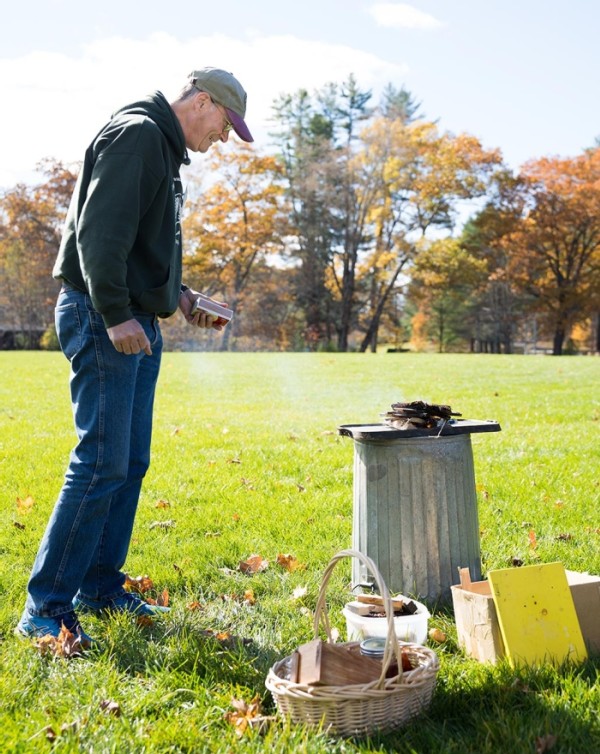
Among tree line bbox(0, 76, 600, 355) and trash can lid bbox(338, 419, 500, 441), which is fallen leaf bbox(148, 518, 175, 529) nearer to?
trash can lid bbox(338, 419, 500, 441)

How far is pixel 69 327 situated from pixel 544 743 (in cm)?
216

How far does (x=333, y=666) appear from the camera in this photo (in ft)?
8.74

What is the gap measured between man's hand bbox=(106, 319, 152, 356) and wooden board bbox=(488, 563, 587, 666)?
1536mm

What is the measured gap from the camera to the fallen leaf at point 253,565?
4.21 meters

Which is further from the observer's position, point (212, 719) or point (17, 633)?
point (17, 633)

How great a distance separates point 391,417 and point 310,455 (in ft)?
11.5

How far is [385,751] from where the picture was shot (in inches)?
94.8

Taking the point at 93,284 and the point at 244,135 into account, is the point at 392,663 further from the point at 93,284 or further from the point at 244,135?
the point at 244,135

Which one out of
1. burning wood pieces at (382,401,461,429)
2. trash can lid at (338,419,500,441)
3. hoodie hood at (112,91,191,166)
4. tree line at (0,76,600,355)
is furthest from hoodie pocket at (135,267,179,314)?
tree line at (0,76,600,355)

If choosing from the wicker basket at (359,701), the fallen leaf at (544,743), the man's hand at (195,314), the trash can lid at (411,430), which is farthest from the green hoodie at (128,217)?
the fallen leaf at (544,743)

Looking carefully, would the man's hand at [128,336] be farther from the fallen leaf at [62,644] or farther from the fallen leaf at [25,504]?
the fallen leaf at [25,504]

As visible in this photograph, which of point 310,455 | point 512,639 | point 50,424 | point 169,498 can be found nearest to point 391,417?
point 512,639

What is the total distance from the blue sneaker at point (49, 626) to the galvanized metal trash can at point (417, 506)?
1284 mm

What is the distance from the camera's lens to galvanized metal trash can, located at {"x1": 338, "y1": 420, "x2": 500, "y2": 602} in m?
3.66
